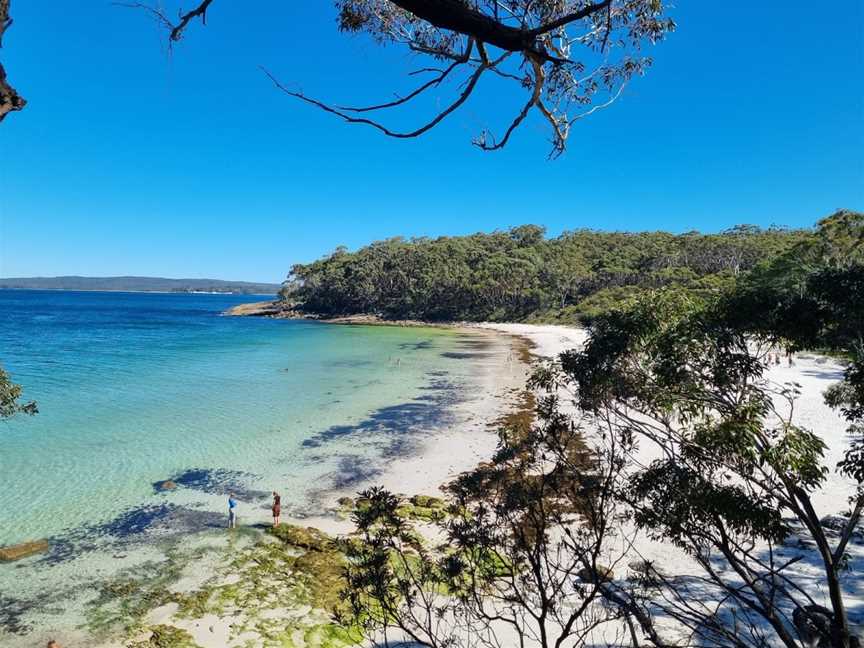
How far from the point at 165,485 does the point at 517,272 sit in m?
68.7

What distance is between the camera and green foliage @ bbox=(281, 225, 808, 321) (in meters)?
69.8

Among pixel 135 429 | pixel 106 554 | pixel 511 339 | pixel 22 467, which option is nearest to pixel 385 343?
pixel 511 339

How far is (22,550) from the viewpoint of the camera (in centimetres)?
1054

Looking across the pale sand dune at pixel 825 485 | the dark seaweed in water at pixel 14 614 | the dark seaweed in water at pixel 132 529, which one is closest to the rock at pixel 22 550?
the dark seaweed in water at pixel 132 529

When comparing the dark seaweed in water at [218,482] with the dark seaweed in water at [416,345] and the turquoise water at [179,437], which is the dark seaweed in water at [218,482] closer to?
the turquoise water at [179,437]

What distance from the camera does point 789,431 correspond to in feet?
15.6

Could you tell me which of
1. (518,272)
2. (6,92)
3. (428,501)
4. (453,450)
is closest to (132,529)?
(428,501)

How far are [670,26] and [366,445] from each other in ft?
52.3

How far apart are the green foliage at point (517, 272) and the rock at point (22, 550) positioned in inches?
2306

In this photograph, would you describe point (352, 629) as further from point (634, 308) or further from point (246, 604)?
point (634, 308)

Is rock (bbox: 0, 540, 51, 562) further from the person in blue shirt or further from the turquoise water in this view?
the person in blue shirt

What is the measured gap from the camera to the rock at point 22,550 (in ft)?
33.8

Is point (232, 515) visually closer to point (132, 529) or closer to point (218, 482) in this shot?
point (132, 529)

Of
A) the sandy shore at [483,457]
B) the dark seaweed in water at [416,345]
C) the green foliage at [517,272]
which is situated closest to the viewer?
the sandy shore at [483,457]
